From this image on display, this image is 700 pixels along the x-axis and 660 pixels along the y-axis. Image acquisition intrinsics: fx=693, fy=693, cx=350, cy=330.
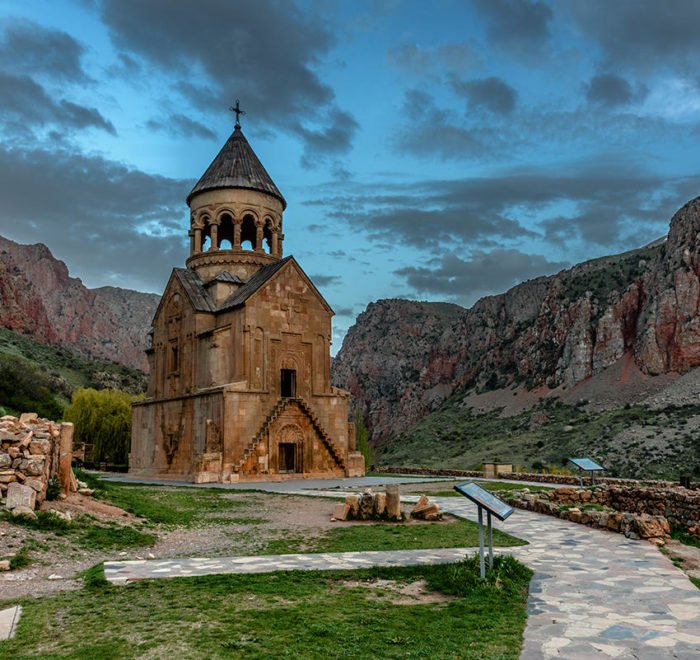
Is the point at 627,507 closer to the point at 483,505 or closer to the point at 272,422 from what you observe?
the point at 483,505

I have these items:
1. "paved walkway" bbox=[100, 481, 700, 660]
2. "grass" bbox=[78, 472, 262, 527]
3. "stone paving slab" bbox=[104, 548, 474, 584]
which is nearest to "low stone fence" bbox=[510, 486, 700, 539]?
"paved walkway" bbox=[100, 481, 700, 660]

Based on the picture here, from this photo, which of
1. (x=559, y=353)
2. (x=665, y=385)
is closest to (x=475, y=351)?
(x=559, y=353)

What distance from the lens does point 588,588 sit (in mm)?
7207

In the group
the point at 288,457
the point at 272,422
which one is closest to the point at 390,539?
the point at 272,422

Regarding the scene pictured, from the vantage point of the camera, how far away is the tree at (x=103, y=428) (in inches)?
1448

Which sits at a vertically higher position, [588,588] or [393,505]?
[393,505]

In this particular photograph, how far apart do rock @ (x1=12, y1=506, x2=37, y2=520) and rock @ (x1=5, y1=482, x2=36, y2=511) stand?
7 cm

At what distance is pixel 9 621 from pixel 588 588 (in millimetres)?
5527

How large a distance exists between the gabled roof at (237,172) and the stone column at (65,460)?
1990cm

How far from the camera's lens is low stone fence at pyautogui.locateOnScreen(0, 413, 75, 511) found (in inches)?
398

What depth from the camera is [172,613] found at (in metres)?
6.09

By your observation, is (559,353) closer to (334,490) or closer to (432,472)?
(432,472)

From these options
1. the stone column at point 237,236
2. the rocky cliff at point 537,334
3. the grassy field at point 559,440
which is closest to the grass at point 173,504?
the stone column at point 237,236

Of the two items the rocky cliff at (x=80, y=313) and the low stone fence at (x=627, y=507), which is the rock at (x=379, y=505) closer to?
the low stone fence at (x=627, y=507)
